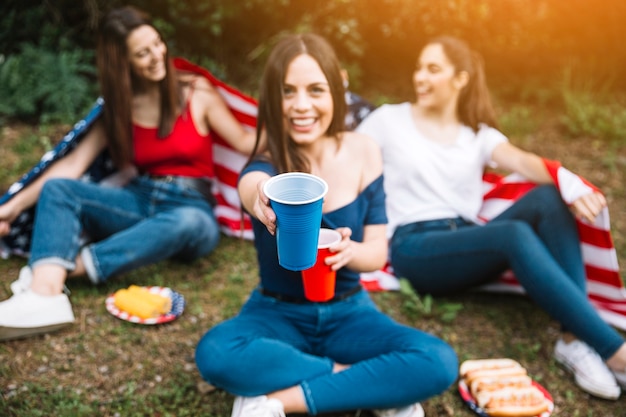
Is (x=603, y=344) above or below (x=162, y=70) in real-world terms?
below

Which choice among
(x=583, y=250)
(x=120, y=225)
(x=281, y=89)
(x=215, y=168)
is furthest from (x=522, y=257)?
(x=120, y=225)

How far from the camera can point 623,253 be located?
4.10 m

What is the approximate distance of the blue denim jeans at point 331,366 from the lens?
7.96 ft

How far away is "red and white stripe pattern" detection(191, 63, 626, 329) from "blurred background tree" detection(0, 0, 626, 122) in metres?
1.93

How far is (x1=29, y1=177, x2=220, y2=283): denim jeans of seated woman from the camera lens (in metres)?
3.25

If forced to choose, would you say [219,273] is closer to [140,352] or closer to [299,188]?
[140,352]

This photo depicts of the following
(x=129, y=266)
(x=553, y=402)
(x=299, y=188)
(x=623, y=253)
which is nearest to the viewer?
(x=299, y=188)

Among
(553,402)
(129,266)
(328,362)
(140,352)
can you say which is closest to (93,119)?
(129,266)

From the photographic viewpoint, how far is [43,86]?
525 cm

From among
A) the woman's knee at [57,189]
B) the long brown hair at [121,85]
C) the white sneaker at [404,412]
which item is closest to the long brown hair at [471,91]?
the long brown hair at [121,85]

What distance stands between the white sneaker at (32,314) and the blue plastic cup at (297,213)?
1.54 meters

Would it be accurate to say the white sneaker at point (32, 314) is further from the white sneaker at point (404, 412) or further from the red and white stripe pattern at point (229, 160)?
the white sneaker at point (404, 412)

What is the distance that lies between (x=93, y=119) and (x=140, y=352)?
4.70ft

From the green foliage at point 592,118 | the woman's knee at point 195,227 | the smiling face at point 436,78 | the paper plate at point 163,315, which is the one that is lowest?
the paper plate at point 163,315
